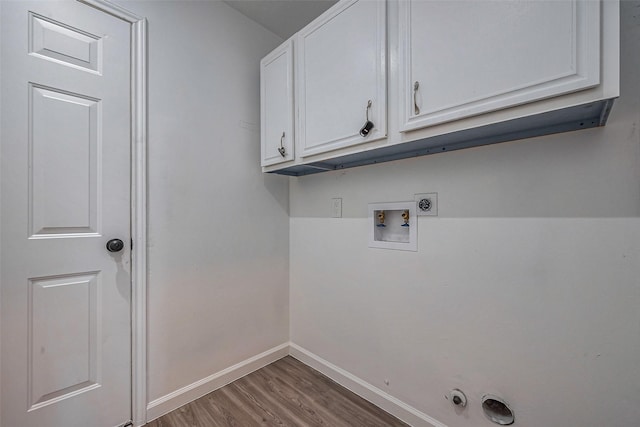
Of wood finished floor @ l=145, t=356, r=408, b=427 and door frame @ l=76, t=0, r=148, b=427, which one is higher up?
door frame @ l=76, t=0, r=148, b=427

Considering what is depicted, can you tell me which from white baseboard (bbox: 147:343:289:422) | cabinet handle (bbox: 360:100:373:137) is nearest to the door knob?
white baseboard (bbox: 147:343:289:422)

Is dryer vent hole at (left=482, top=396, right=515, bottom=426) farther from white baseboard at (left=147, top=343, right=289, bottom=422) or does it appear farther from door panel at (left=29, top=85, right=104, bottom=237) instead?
door panel at (left=29, top=85, right=104, bottom=237)

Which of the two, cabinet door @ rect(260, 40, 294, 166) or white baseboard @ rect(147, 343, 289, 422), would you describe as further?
cabinet door @ rect(260, 40, 294, 166)

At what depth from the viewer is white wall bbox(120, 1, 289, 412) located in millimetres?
1484

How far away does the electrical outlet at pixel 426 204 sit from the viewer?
1.32 metres

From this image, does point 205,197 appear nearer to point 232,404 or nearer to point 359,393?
point 232,404

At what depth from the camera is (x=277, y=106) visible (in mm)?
1664

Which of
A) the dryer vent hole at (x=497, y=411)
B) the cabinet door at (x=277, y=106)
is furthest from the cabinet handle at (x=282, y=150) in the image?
Answer: the dryer vent hole at (x=497, y=411)

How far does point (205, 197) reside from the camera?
1662 mm

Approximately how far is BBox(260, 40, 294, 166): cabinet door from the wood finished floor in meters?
1.43

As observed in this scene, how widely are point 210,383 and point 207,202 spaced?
113 cm

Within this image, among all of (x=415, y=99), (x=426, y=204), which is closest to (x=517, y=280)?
(x=426, y=204)

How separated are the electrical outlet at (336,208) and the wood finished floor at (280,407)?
1.09 metres

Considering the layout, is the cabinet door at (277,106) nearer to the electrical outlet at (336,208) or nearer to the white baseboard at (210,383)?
the electrical outlet at (336,208)
